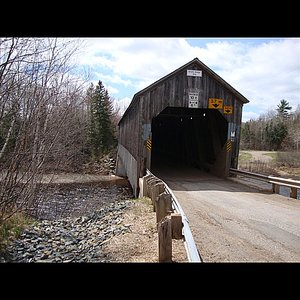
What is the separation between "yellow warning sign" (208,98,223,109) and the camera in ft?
43.4

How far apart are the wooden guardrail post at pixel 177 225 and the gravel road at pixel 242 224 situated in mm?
301

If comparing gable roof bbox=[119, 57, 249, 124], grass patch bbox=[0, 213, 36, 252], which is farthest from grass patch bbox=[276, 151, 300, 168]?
grass patch bbox=[0, 213, 36, 252]

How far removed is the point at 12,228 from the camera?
7.36 meters

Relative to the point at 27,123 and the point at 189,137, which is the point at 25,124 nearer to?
the point at 27,123

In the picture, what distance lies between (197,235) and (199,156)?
1260cm

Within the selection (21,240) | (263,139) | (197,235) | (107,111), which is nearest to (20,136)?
(21,240)

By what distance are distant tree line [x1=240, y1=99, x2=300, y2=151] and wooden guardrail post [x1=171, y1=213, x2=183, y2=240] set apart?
35.3m

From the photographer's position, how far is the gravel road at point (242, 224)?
4309 millimetres

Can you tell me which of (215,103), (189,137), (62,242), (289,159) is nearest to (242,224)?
(62,242)

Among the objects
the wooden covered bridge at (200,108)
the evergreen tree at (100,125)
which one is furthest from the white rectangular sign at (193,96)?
the evergreen tree at (100,125)

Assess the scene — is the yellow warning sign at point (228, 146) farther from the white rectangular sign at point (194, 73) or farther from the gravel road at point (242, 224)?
the gravel road at point (242, 224)

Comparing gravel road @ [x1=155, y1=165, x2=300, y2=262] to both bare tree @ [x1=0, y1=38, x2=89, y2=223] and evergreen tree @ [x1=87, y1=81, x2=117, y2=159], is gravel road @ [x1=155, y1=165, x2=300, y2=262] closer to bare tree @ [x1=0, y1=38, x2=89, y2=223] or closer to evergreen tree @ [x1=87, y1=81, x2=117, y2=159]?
bare tree @ [x1=0, y1=38, x2=89, y2=223]

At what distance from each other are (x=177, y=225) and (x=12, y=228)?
181 inches
